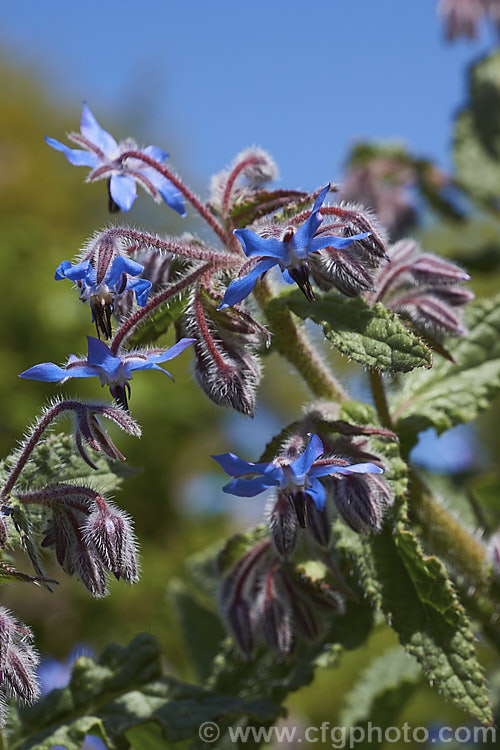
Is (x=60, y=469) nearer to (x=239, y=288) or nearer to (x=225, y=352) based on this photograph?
(x=225, y=352)

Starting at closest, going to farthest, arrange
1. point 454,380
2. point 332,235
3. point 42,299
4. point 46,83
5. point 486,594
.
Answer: point 332,235, point 486,594, point 454,380, point 42,299, point 46,83

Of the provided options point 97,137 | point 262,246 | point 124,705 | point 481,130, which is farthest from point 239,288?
point 481,130

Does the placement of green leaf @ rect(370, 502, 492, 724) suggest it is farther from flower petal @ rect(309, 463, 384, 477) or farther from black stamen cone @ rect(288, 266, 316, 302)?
black stamen cone @ rect(288, 266, 316, 302)

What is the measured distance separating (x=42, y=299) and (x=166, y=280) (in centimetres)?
382

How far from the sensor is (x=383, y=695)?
6.08 feet

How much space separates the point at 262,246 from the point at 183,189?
28 centimetres

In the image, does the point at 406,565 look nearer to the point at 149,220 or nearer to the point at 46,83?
the point at 149,220

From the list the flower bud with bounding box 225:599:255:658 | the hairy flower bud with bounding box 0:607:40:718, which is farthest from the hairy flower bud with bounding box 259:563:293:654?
the hairy flower bud with bounding box 0:607:40:718

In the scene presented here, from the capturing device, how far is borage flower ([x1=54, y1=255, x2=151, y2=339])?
1030 millimetres

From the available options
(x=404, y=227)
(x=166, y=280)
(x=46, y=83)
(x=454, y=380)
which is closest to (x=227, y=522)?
(x=404, y=227)

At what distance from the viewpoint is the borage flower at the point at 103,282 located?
1030mm

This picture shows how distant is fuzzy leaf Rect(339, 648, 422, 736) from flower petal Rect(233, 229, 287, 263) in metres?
1.09

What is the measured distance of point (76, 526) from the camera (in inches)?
44.2

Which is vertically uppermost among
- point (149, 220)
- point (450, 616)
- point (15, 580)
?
point (149, 220)
